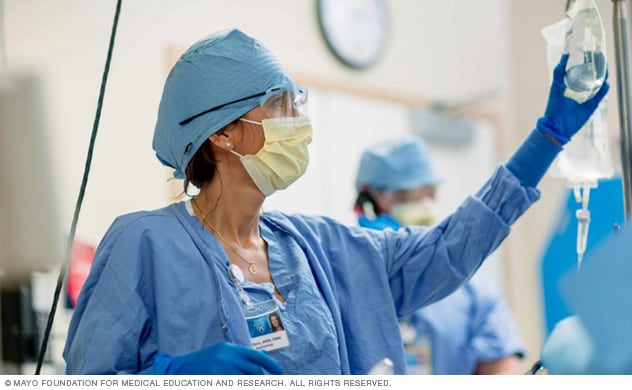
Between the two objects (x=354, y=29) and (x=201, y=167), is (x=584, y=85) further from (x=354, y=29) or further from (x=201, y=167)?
(x=354, y=29)

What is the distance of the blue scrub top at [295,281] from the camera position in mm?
Result: 1438

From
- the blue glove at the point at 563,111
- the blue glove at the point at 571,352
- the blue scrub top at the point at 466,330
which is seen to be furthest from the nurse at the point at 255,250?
the blue scrub top at the point at 466,330

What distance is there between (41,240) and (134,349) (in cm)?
44

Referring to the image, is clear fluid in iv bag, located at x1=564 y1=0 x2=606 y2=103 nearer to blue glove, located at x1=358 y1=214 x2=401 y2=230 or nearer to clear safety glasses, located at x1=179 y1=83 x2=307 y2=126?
clear safety glasses, located at x1=179 y1=83 x2=307 y2=126

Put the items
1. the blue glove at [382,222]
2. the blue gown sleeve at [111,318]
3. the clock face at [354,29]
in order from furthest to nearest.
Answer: the clock face at [354,29] < the blue glove at [382,222] < the blue gown sleeve at [111,318]

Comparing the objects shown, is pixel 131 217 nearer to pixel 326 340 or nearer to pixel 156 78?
pixel 326 340

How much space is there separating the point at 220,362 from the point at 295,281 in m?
0.34

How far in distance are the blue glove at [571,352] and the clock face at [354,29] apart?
2.74 metres

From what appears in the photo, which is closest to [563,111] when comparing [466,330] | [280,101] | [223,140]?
[280,101]

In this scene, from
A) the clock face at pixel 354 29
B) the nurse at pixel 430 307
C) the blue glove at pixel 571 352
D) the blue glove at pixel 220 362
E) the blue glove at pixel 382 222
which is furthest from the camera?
the clock face at pixel 354 29

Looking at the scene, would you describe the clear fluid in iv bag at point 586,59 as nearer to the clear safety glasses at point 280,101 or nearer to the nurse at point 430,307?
the clear safety glasses at point 280,101

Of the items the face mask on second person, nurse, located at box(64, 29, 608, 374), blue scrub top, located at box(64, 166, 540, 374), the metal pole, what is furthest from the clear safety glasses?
the face mask on second person

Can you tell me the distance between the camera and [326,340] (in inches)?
59.7

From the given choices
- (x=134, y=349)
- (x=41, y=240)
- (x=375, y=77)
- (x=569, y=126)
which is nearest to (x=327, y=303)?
(x=134, y=349)
